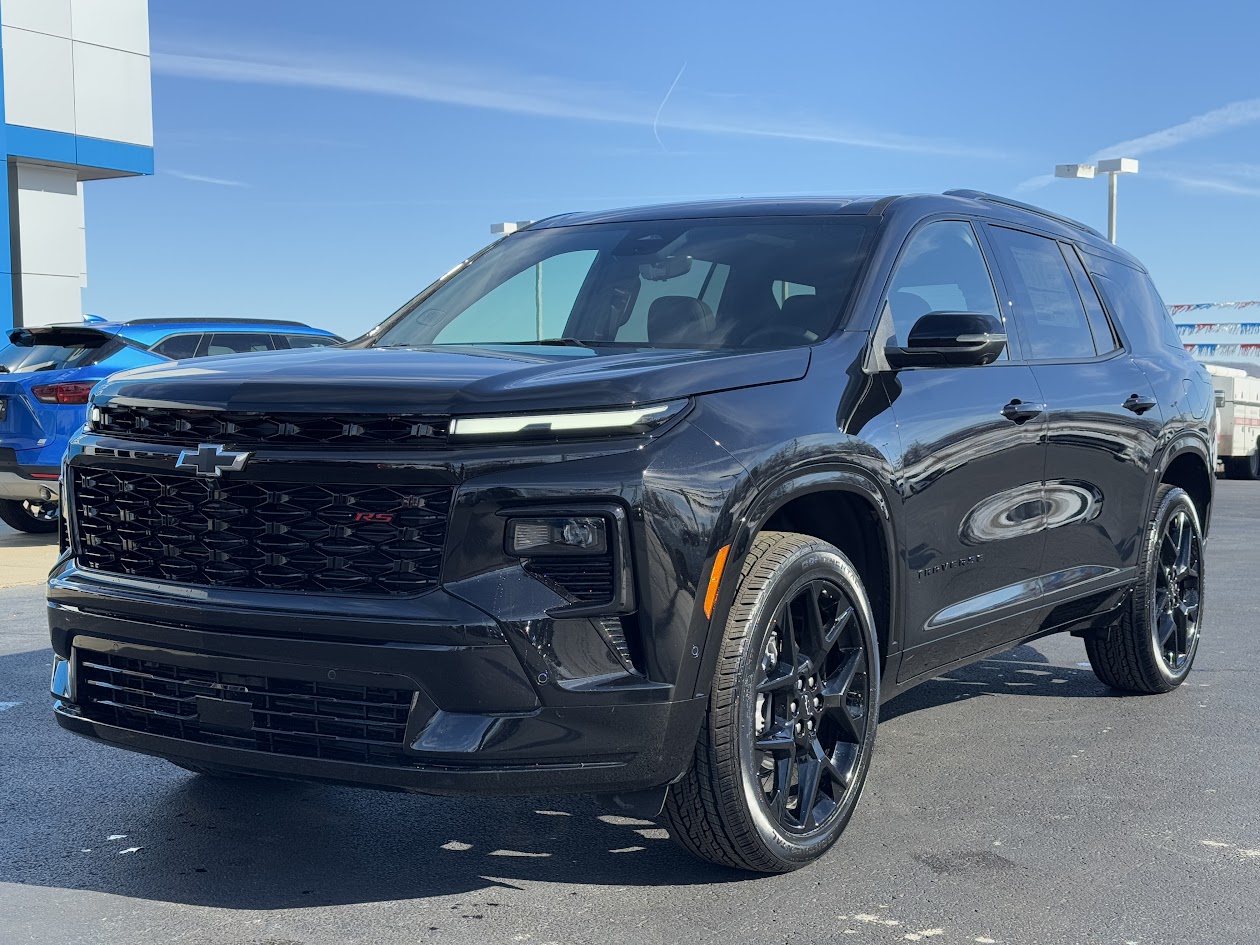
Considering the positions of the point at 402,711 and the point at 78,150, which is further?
the point at 78,150

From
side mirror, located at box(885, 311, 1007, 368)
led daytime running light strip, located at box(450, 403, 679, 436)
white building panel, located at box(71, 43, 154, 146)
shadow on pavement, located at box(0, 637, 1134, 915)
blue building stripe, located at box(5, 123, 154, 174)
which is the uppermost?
white building panel, located at box(71, 43, 154, 146)

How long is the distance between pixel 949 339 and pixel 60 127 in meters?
24.1

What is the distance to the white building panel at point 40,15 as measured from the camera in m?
24.8

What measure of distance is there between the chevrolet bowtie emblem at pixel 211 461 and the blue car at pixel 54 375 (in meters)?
7.56

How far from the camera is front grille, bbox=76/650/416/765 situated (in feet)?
11.3

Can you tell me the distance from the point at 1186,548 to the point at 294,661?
15.0 ft

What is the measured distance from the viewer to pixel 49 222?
25734mm

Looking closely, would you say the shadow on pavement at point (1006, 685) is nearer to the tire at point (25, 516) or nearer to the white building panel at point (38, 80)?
the tire at point (25, 516)

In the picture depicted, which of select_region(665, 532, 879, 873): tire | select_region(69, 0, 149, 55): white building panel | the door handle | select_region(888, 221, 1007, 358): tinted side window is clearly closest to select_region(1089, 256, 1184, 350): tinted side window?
select_region(888, 221, 1007, 358): tinted side window

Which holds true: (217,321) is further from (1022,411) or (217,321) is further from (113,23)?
(113,23)

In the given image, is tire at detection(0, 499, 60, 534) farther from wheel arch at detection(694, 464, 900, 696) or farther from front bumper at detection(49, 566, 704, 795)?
wheel arch at detection(694, 464, 900, 696)

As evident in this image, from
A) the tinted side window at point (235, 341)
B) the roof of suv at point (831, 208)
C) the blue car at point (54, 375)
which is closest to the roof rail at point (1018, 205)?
the roof of suv at point (831, 208)

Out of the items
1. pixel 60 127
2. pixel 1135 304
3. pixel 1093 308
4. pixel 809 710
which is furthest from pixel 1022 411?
pixel 60 127

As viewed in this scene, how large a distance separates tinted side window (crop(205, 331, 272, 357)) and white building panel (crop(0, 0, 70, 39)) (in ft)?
48.6
